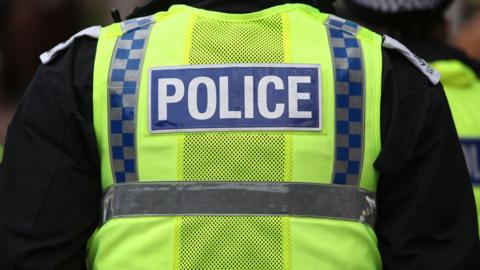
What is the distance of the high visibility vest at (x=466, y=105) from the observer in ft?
14.0

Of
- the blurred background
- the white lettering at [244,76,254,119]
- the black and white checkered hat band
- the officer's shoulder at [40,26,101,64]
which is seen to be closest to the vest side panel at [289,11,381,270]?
the white lettering at [244,76,254,119]

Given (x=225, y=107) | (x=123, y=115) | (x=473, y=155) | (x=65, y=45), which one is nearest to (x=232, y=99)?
(x=225, y=107)

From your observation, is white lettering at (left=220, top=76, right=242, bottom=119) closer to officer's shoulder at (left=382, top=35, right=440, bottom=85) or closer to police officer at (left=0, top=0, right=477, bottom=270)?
police officer at (left=0, top=0, right=477, bottom=270)

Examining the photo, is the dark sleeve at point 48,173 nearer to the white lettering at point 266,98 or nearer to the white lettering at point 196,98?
the white lettering at point 196,98

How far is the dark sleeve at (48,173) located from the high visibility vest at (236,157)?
5 cm

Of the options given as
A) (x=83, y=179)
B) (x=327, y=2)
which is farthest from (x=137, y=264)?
(x=327, y=2)

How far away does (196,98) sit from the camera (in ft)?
9.30

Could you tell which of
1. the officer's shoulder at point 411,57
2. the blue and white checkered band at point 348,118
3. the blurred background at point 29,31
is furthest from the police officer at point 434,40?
the blurred background at point 29,31

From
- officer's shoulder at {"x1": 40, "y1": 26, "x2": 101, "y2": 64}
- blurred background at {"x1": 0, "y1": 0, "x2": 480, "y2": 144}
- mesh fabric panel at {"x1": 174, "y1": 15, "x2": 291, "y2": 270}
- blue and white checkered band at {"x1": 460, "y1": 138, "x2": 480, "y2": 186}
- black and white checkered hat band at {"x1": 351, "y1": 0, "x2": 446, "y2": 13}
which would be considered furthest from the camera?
blurred background at {"x1": 0, "y1": 0, "x2": 480, "y2": 144}

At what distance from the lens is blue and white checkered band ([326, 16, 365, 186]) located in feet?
9.35

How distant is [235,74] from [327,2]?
39 cm

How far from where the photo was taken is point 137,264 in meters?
2.79

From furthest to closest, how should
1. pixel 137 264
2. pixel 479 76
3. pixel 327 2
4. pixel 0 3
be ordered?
pixel 0 3 → pixel 479 76 → pixel 327 2 → pixel 137 264

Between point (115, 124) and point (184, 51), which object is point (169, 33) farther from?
point (115, 124)
